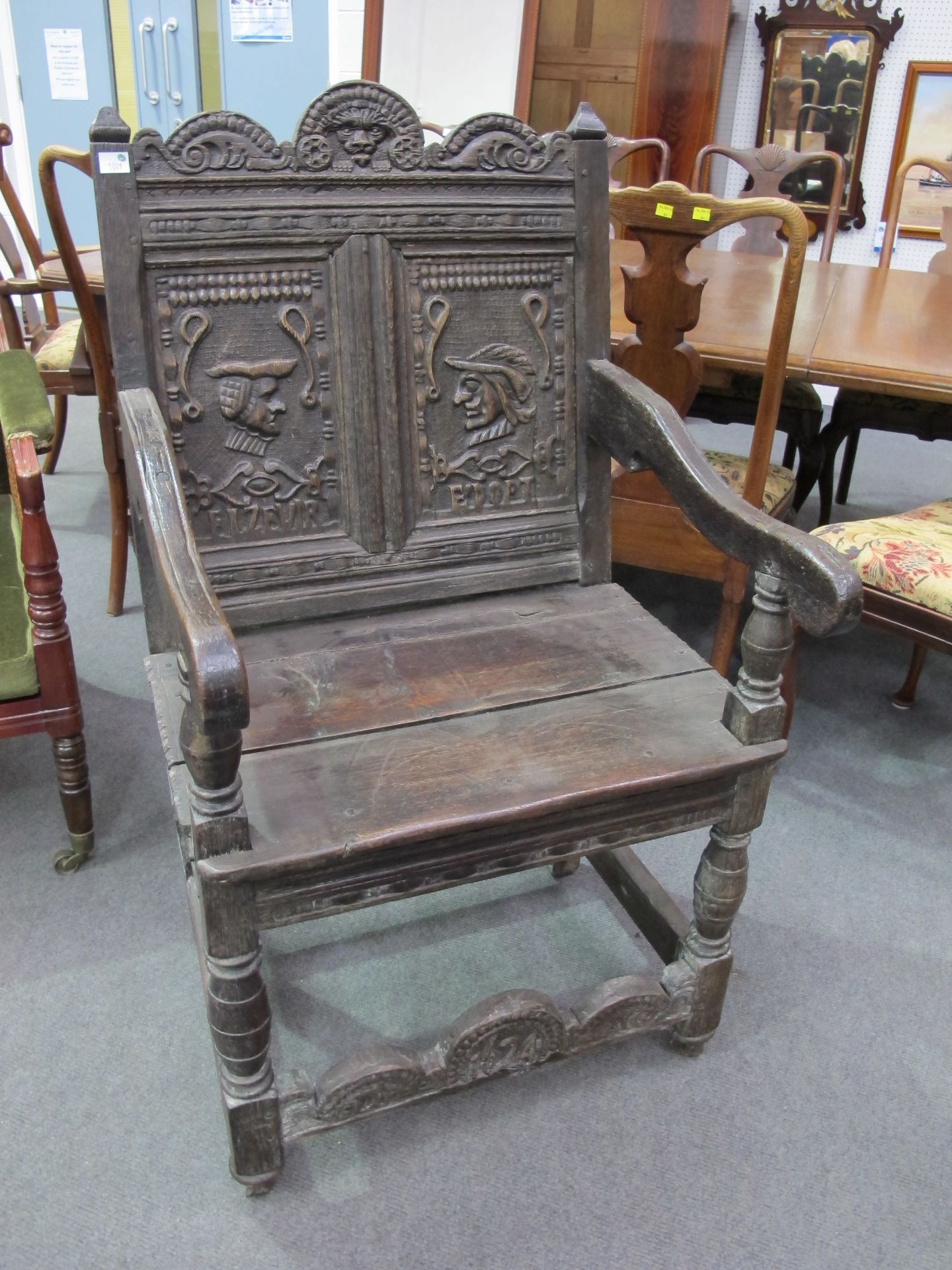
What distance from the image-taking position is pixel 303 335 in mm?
1268

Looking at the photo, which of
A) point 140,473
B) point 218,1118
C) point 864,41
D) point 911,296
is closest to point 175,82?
point 864,41

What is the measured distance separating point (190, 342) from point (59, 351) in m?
1.59

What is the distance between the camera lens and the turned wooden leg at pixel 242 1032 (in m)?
0.98

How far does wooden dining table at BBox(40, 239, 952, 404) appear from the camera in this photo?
1.85 m

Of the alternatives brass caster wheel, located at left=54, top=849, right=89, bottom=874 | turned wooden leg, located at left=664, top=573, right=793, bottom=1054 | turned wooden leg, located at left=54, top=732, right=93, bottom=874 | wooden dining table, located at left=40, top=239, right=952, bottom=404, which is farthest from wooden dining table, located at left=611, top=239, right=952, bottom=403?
brass caster wheel, located at left=54, top=849, right=89, bottom=874

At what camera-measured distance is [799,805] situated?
1.90 metres

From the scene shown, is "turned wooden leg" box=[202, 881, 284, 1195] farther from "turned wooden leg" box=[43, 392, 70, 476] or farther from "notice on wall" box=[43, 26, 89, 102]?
"notice on wall" box=[43, 26, 89, 102]

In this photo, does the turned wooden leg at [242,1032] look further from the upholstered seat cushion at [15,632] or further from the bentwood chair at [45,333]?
the bentwood chair at [45,333]

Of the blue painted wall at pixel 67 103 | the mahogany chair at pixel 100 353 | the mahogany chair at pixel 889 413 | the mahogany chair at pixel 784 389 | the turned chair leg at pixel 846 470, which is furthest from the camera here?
the blue painted wall at pixel 67 103

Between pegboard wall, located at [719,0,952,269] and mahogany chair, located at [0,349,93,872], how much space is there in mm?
3402

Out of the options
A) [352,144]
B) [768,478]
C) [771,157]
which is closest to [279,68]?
[771,157]

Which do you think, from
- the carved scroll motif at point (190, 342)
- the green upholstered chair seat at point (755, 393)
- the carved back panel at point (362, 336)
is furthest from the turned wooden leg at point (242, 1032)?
the green upholstered chair seat at point (755, 393)

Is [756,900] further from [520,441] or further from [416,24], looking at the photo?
[416,24]

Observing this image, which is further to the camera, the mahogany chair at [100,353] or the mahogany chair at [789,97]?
the mahogany chair at [789,97]
